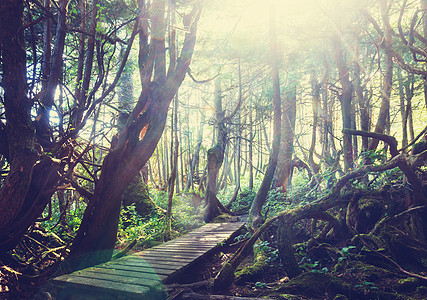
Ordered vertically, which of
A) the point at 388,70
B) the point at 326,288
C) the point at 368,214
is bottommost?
the point at 326,288

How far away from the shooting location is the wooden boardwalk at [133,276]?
345 centimetres

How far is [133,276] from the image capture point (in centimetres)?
392

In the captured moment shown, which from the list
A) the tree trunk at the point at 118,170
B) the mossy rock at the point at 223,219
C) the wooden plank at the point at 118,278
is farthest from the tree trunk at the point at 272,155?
the wooden plank at the point at 118,278

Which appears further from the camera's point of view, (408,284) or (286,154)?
(286,154)

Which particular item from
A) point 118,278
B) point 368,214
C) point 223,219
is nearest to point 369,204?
point 368,214

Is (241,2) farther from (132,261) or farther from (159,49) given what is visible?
(132,261)

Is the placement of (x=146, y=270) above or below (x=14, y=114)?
below

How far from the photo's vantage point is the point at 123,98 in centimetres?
1201

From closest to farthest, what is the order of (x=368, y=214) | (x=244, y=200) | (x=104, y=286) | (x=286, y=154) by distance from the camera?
(x=104, y=286), (x=368, y=214), (x=286, y=154), (x=244, y=200)

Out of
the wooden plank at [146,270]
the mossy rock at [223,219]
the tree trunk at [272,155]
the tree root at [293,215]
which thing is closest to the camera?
the wooden plank at [146,270]

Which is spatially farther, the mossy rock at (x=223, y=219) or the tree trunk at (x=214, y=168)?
the tree trunk at (x=214, y=168)

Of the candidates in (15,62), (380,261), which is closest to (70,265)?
(15,62)

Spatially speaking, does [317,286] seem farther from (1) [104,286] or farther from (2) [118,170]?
→ (2) [118,170]

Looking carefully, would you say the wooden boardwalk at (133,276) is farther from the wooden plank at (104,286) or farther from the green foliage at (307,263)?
the green foliage at (307,263)
